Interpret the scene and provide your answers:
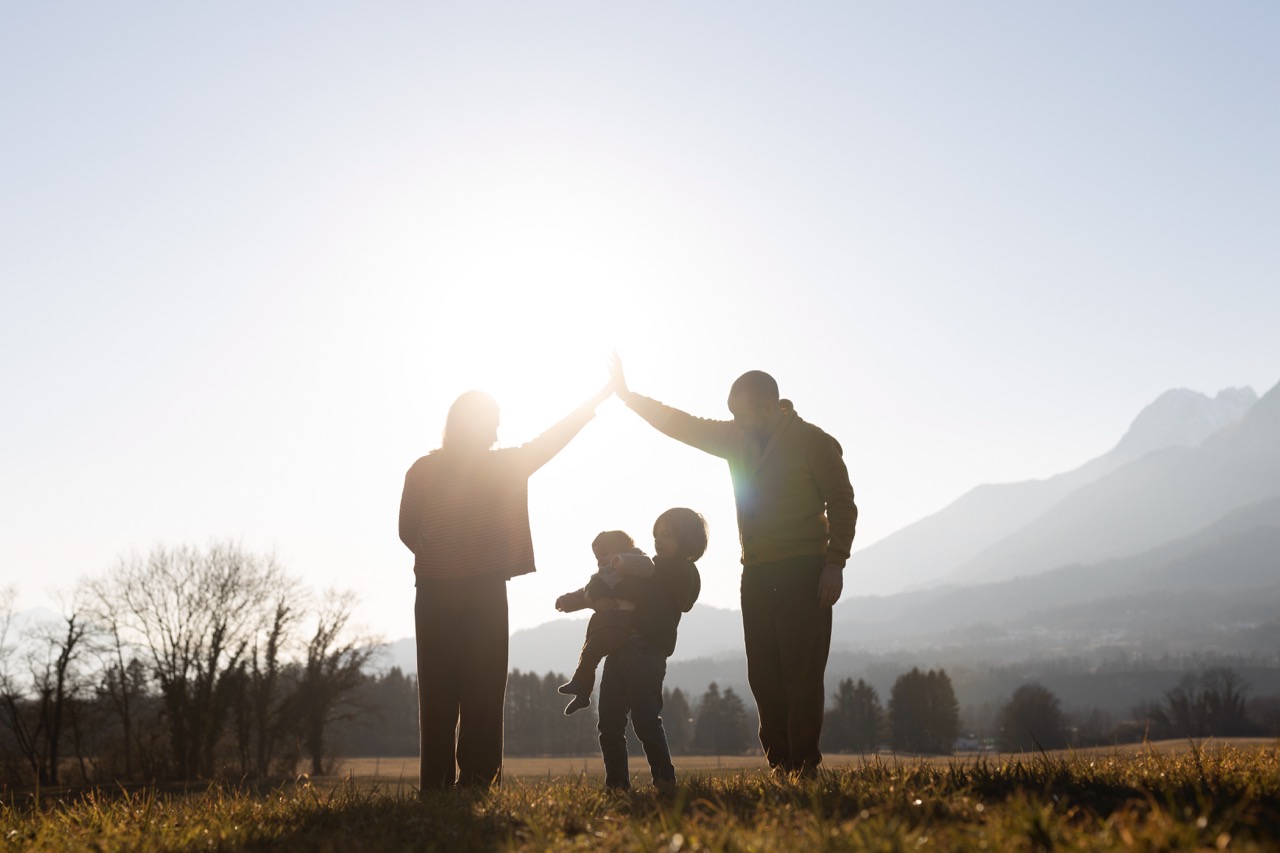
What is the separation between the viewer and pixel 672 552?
6695mm

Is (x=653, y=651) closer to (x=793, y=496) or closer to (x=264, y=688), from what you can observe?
(x=793, y=496)

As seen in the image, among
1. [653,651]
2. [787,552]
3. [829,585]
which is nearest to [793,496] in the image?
[787,552]

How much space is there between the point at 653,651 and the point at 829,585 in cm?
128

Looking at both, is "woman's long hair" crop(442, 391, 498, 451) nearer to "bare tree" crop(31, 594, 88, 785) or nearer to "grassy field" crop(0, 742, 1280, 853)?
"grassy field" crop(0, 742, 1280, 853)

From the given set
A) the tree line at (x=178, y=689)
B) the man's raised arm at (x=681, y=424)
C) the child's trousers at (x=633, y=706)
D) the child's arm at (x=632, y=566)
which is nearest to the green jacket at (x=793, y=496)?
the man's raised arm at (x=681, y=424)

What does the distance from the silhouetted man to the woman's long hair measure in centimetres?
171

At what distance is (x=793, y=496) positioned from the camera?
650cm

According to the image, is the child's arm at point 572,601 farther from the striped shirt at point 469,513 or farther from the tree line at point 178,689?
the tree line at point 178,689

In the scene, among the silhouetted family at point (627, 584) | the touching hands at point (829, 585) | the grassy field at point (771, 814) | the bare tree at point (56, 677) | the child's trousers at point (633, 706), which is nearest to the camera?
the grassy field at point (771, 814)

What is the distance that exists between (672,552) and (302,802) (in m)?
2.85

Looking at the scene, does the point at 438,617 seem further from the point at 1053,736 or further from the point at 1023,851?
the point at 1053,736

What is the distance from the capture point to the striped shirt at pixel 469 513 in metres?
6.43

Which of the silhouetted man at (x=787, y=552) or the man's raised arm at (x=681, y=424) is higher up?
the man's raised arm at (x=681, y=424)

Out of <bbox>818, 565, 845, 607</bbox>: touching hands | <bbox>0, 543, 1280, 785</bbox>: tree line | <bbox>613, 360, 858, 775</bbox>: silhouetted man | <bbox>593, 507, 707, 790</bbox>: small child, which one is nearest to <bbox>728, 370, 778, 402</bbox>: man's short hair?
<bbox>613, 360, 858, 775</bbox>: silhouetted man
